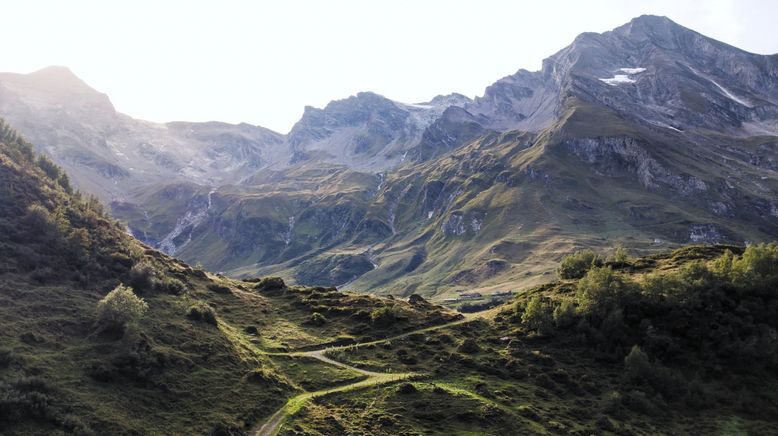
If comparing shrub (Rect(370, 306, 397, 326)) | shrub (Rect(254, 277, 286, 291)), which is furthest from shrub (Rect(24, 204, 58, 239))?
shrub (Rect(370, 306, 397, 326))

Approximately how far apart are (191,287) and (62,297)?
3115 centimetres

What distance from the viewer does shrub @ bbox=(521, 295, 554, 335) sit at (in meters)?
89.8

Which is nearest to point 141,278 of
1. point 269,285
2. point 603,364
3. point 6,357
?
point 6,357

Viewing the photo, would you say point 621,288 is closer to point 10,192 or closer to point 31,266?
point 31,266

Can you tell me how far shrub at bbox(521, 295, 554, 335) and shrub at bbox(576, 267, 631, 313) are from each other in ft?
19.4

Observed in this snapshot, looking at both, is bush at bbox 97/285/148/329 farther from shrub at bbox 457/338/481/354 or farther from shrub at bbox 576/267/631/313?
shrub at bbox 576/267/631/313

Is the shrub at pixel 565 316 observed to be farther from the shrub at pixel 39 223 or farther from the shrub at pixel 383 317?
the shrub at pixel 39 223

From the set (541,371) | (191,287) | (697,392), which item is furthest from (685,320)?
(191,287)

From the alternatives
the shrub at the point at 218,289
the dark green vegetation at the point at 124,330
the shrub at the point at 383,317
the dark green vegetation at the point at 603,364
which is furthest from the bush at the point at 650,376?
the shrub at the point at 218,289

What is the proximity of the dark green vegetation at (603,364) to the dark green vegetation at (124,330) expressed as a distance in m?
10.1

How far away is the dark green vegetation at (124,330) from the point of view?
5091cm

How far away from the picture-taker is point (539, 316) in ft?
301

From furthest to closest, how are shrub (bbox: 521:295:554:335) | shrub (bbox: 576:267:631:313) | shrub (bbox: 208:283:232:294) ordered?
shrub (bbox: 208:283:232:294), shrub (bbox: 521:295:554:335), shrub (bbox: 576:267:631:313)

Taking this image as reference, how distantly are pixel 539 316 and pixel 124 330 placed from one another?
2670 inches
